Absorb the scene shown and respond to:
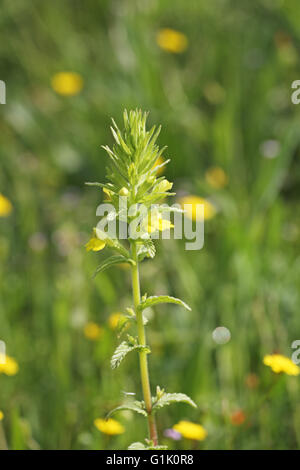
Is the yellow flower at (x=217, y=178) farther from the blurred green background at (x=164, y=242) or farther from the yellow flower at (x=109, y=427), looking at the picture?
the yellow flower at (x=109, y=427)

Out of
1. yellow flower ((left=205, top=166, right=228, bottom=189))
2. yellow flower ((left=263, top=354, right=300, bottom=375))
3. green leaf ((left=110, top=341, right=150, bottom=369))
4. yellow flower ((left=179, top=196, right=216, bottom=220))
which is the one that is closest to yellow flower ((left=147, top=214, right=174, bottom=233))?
green leaf ((left=110, top=341, right=150, bottom=369))

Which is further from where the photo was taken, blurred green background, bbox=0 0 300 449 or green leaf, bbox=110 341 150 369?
blurred green background, bbox=0 0 300 449

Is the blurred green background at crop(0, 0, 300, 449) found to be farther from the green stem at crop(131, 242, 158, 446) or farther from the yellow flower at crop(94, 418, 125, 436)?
the green stem at crop(131, 242, 158, 446)

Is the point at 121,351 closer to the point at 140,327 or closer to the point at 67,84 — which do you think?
the point at 140,327

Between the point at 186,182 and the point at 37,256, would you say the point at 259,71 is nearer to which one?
the point at 186,182

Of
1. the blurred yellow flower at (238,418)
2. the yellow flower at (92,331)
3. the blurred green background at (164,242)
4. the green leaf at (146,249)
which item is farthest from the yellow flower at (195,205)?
the green leaf at (146,249)
